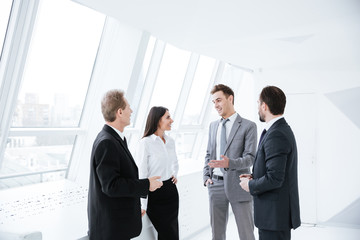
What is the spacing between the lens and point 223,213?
2.91m

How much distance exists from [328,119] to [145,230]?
3.78 metres

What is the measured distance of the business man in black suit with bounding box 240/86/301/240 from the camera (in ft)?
6.68

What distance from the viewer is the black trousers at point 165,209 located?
281 cm

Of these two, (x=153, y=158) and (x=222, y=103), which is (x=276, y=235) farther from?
(x=222, y=103)

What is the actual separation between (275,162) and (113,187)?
1.15 m

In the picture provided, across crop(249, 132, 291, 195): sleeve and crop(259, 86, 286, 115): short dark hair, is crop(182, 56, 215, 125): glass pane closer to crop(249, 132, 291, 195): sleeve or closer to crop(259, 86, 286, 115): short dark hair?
crop(259, 86, 286, 115): short dark hair

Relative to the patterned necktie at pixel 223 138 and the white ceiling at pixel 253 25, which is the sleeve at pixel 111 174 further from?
the white ceiling at pixel 253 25

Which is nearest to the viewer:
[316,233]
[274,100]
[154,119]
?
[274,100]

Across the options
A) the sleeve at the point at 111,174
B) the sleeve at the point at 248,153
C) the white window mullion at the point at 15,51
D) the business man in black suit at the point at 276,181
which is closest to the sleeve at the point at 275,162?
the business man in black suit at the point at 276,181

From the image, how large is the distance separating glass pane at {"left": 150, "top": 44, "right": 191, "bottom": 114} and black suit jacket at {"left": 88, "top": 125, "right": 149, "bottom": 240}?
3027 mm

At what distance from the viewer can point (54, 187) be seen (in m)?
3.38

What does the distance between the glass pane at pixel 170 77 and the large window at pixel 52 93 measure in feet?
5.48

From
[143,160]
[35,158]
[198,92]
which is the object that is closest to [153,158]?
[143,160]

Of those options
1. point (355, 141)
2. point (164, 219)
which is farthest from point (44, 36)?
point (355, 141)
